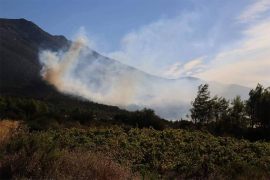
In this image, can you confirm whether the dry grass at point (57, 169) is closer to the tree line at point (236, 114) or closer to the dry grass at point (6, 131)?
the dry grass at point (6, 131)

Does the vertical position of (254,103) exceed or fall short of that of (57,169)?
it exceeds it

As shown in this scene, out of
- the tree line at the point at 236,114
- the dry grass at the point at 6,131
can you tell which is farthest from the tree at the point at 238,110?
the dry grass at the point at 6,131

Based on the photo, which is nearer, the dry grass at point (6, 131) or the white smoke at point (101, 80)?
the dry grass at point (6, 131)

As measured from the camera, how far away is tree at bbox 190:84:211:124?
107 ft

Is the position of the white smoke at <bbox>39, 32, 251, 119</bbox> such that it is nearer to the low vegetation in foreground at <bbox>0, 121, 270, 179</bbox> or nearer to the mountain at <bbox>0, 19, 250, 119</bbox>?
the mountain at <bbox>0, 19, 250, 119</bbox>

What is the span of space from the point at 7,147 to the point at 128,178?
3385 millimetres

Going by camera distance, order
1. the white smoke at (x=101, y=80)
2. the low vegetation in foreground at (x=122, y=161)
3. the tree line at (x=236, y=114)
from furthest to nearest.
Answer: the white smoke at (x=101, y=80), the tree line at (x=236, y=114), the low vegetation in foreground at (x=122, y=161)

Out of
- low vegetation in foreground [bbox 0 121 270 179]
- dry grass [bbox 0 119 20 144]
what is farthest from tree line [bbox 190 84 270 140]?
dry grass [bbox 0 119 20 144]

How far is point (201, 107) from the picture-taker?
1303 inches

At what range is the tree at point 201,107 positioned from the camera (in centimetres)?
3247

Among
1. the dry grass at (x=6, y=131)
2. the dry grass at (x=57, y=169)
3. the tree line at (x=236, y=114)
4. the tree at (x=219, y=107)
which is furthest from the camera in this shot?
the tree at (x=219, y=107)

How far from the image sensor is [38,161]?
17.5 ft

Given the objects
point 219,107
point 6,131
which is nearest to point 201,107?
point 219,107

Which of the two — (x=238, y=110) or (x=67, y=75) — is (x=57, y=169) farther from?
(x=67, y=75)
